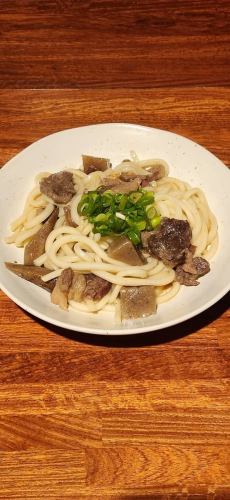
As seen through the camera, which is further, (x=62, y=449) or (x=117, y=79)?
(x=117, y=79)

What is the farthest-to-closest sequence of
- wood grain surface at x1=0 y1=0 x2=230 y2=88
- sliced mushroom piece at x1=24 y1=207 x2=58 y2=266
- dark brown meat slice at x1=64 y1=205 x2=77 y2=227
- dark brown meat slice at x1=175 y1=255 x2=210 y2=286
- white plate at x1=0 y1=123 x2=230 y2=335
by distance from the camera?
wood grain surface at x1=0 y1=0 x2=230 y2=88
dark brown meat slice at x1=64 y1=205 x2=77 y2=227
sliced mushroom piece at x1=24 y1=207 x2=58 y2=266
dark brown meat slice at x1=175 y1=255 x2=210 y2=286
white plate at x1=0 y1=123 x2=230 y2=335

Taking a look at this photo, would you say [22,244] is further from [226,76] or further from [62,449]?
[226,76]

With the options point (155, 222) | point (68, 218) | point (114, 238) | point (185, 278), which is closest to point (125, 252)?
point (114, 238)

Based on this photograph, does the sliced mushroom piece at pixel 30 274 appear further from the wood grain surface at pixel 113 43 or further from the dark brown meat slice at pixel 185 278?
the wood grain surface at pixel 113 43

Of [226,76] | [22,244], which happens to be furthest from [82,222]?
[226,76]

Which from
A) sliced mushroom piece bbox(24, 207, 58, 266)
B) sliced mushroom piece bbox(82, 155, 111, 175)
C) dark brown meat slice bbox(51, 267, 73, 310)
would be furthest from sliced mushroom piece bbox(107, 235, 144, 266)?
sliced mushroom piece bbox(82, 155, 111, 175)

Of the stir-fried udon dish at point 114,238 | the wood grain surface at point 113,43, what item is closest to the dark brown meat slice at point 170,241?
the stir-fried udon dish at point 114,238

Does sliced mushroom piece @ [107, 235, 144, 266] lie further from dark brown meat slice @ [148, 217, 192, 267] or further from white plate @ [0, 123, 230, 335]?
white plate @ [0, 123, 230, 335]
